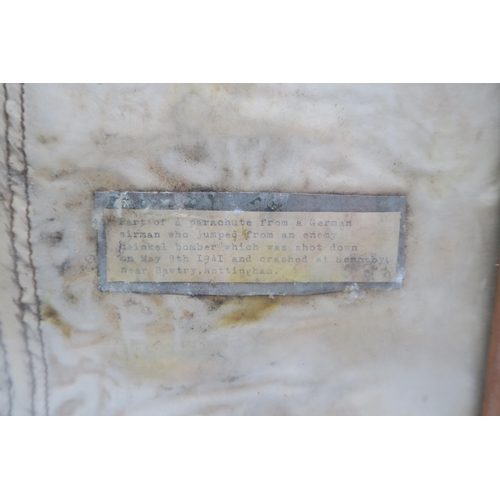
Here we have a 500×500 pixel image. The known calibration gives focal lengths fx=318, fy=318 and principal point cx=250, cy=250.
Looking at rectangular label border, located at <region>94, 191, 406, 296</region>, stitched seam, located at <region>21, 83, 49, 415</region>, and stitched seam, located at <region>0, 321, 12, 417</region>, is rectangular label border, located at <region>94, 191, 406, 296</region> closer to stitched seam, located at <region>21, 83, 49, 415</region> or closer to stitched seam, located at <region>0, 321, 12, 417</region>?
stitched seam, located at <region>21, 83, 49, 415</region>

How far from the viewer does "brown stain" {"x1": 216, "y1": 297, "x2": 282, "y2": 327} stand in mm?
1212

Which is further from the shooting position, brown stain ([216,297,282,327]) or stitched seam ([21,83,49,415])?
brown stain ([216,297,282,327])

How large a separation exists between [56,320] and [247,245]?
0.78 m

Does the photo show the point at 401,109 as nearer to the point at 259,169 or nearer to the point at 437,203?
the point at 437,203

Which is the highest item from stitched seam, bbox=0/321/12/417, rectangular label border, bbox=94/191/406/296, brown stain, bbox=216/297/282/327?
rectangular label border, bbox=94/191/406/296

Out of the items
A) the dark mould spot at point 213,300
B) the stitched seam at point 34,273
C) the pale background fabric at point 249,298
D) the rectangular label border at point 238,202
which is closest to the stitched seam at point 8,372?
the pale background fabric at point 249,298

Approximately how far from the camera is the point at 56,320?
47.6 inches

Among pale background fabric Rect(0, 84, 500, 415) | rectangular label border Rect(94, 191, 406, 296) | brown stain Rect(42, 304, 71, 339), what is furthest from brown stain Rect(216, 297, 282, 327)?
brown stain Rect(42, 304, 71, 339)

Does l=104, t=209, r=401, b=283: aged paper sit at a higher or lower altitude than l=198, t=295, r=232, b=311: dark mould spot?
higher

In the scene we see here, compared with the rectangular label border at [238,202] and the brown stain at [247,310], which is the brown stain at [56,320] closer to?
the rectangular label border at [238,202]

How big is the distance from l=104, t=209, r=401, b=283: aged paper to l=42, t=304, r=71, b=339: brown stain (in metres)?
0.25

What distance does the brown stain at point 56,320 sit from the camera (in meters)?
1.20

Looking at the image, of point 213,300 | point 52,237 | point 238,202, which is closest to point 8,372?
point 52,237

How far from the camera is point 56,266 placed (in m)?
1.18
